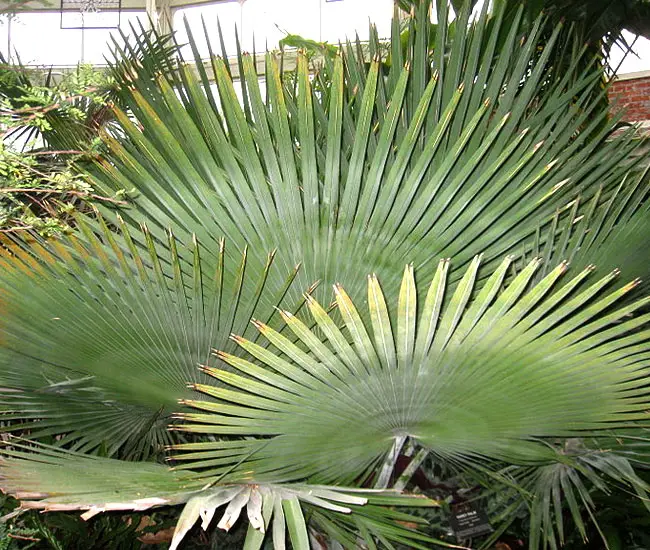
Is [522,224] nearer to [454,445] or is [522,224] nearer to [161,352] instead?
[454,445]

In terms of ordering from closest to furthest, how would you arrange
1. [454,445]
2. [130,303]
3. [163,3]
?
[454,445] → [130,303] → [163,3]

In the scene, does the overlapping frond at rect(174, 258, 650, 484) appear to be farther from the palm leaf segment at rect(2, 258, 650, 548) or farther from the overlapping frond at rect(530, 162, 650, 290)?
the overlapping frond at rect(530, 162, 650, 290)

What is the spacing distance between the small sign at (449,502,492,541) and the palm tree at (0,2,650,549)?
0.04 metres

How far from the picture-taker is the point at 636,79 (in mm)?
6262

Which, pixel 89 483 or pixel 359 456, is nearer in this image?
pixel 89 483

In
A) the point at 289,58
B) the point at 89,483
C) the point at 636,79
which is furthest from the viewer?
the point at 289,58

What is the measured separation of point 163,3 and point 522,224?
844 cm

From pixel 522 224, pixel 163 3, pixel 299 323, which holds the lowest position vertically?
pixel 299 323

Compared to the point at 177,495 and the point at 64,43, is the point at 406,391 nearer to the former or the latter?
the point at 177,495

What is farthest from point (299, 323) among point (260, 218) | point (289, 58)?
point (289, 58)

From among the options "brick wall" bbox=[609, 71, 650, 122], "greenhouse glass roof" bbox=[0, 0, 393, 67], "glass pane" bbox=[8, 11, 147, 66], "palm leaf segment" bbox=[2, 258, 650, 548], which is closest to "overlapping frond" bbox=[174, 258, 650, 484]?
"palm leaf segment" bbox=[2, 258, 650, 548]

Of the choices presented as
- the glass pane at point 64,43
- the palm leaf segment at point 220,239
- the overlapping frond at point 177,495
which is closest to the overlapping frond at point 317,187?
the palm leaf segment at point 220,239

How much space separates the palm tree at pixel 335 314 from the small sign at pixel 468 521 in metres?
0.04

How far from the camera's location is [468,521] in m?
1.50
